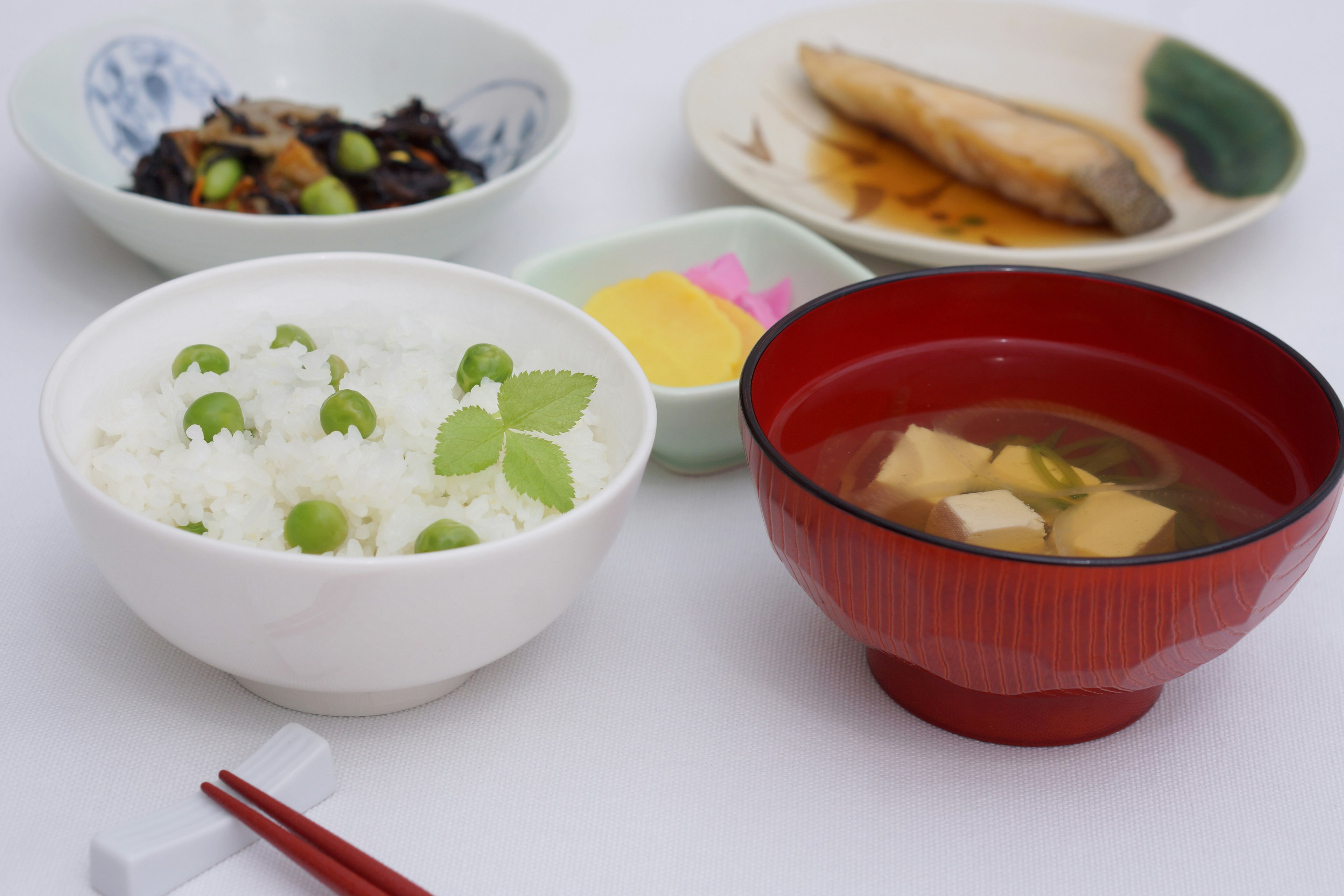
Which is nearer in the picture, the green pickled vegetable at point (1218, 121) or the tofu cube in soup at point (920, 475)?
the tofu cube in soup at point (920, 475)

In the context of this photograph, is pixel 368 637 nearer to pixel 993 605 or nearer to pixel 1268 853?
pixel 993 605

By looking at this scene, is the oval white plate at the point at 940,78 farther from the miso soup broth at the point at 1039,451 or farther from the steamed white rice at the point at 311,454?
the steamed white rice at the point at 311,454

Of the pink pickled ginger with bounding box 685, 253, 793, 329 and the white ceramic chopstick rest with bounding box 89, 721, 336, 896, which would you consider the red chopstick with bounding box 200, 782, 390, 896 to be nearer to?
the white ceramic chopstick rest with bounding box 89, 721, 336, 896

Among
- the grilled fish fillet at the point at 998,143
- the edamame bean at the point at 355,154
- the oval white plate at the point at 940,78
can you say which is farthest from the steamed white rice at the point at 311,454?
the grilled fish fillet at the point at 998,143

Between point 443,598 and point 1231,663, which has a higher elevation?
point 443,598

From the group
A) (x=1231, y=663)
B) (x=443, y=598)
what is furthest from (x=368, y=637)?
(x=1231, y=663)

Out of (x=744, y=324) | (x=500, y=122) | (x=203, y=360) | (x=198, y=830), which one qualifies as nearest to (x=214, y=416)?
(x=203, y=360)
